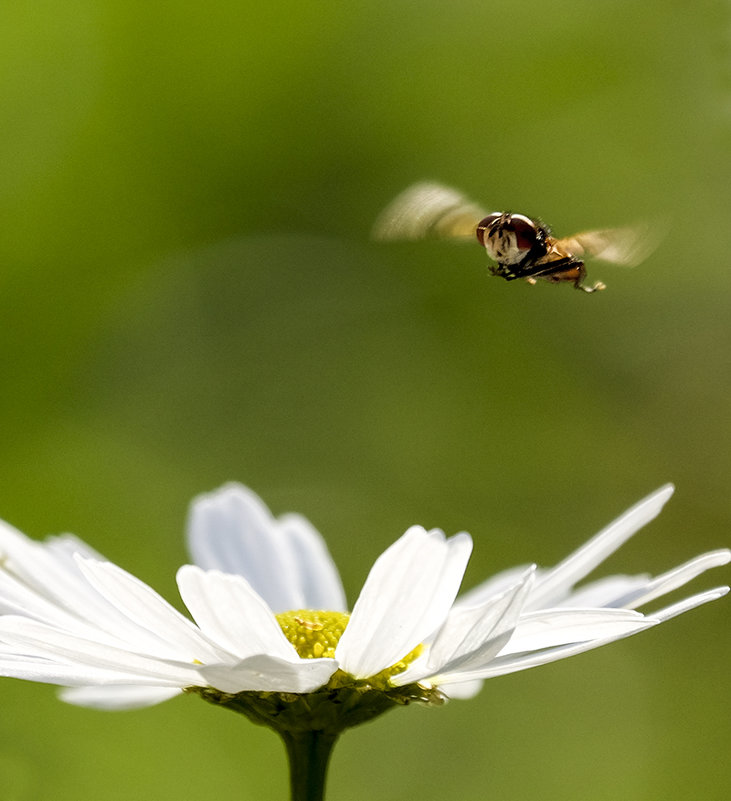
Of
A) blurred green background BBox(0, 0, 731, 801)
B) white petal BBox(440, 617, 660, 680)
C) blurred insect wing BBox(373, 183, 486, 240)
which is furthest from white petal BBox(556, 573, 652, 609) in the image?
blurred green background BBox(0, 0, 731, 801)

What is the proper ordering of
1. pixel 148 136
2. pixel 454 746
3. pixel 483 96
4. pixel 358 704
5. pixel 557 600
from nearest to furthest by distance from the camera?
1. pixel 358 704
2. pixel 557 600
3. pixel 454 746
4. pixel 148 136
5. pixel 483 96

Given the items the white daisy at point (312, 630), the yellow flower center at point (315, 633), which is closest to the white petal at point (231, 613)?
the white daisy at point (312, 630)

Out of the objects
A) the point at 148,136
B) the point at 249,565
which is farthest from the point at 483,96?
the point at 249,565

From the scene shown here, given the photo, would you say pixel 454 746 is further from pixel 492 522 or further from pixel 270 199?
pixel 270 199

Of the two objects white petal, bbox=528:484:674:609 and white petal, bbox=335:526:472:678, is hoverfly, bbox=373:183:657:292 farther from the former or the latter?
white petal, bbox=335:526:472:678

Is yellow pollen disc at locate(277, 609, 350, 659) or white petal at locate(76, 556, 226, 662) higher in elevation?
yellow pollen disc at locate(277, 609, 350, 659)

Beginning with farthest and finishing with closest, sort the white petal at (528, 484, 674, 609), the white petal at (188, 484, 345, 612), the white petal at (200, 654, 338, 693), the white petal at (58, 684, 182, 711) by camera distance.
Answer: the white petal at (188, 484, 345, 612)
the white petal at (58, 684, 182, 711)
the white petal at (528, 484, 674, 609)
the white petal at (200, 654, 338, 693)
